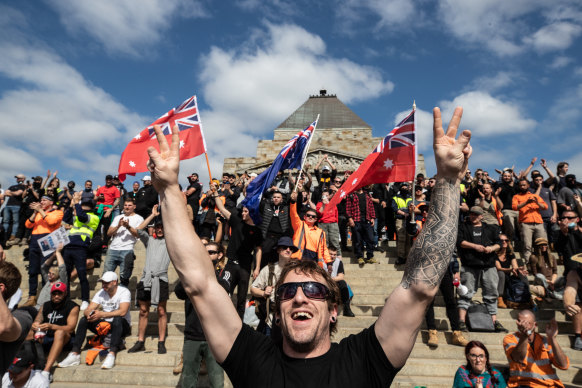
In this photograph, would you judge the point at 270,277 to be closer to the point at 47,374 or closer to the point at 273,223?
the point at 273,223

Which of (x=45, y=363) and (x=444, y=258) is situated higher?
(x=444, y=258)

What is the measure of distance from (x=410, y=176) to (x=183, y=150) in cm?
422

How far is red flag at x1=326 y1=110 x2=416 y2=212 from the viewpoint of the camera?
606 centimetres

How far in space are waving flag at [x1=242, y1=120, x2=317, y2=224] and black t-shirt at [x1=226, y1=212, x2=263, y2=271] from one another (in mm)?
221

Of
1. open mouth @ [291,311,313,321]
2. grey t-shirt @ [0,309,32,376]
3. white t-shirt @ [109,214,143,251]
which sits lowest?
grey t-shirt @ [0,309,32,376]

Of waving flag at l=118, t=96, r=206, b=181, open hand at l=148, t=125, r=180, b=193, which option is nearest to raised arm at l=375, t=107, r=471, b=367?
open hand at l=148, t=125, r=180, b=193

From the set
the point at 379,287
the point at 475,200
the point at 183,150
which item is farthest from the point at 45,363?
the point at 475,200

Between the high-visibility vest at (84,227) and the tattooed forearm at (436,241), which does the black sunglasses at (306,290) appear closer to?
the tattooed forearm at (436,241)

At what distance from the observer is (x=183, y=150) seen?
23.1 feet

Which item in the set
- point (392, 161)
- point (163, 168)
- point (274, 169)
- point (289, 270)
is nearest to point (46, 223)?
point (274, 169)

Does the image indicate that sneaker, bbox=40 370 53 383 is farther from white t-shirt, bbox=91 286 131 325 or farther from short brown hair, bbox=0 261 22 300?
short brown hair, bbox=0 261 22 300

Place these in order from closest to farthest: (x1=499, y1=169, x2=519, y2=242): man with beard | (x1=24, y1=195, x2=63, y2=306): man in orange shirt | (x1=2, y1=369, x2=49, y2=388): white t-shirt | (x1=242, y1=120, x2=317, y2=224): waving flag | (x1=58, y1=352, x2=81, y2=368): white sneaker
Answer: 1. (x1=2, y1=369, x2=49, y2=388): white t-shirt
2. (x1=58, y1=352, x2=81, y2=368): white sneaker
3. (x1=242, y1=120, x2=317, y2=224): waving flag
4. (x1=24, y1=195, x2=63, y2=306): man in orange shirt
5. (x1=499, y1=169, x2=519, y2=242): man with beard

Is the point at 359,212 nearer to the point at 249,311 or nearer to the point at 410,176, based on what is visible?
the point at 410,176

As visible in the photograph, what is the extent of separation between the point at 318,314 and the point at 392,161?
15.8 feet
